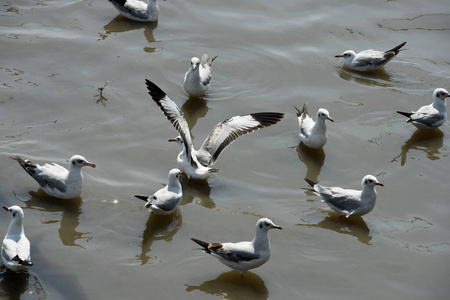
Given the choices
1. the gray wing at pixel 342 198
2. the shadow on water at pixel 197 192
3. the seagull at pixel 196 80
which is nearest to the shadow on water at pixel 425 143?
the gray wing at pixel 342 198

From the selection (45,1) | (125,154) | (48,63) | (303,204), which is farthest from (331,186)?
(45,1)

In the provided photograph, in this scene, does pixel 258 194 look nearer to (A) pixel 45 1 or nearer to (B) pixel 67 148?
(B) pixel 67 148

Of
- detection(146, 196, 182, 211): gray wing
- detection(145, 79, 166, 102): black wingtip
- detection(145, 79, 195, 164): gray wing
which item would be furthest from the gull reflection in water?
detection(145, 79, 166, 102): black wingtip

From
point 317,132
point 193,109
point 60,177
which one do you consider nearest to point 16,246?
point 60,177

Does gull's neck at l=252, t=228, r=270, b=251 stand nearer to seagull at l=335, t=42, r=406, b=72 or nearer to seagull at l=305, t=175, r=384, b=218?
seagull at l=305, t=175, r=384, b=218

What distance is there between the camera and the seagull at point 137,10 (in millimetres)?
13133

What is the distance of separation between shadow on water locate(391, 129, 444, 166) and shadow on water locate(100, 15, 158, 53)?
527 centimetres

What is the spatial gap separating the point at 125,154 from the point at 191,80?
6.67ft

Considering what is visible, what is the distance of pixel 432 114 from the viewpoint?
34.4ft

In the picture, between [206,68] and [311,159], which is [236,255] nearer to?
[311,159]

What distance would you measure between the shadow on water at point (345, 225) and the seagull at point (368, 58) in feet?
13.6

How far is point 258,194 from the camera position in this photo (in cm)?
895

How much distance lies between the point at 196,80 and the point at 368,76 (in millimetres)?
3460

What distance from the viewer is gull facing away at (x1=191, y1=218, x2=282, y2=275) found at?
24.1ft
